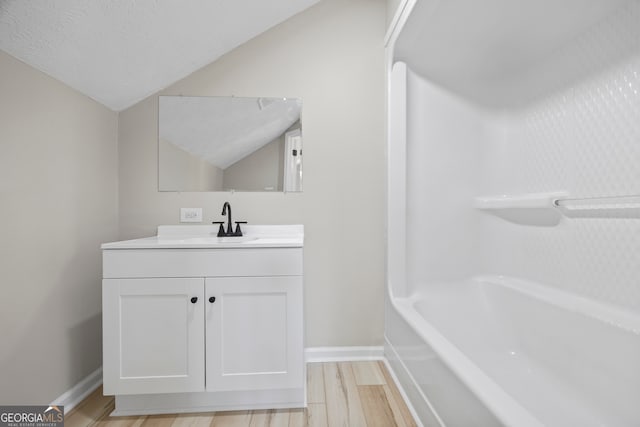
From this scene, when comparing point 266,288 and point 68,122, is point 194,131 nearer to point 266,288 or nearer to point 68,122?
point 68,122

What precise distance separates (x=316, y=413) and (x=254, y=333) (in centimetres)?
49

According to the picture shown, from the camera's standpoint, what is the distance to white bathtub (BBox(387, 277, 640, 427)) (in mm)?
1055

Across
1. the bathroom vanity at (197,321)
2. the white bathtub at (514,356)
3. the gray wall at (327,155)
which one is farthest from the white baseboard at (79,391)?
the white bathtub at (514,356)

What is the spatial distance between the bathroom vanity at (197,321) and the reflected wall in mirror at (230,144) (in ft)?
2.12

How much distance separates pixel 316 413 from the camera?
1511 millimetres

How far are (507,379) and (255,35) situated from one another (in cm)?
239

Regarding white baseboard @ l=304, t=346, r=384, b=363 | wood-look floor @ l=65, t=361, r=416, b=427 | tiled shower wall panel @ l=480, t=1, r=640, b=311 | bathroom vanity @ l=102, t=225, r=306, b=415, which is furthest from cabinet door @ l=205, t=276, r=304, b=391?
tiled shower wall panel @ l=480, t=1, r=640, b=311

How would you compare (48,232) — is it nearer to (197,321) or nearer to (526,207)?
(197,321)

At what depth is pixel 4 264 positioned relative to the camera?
1235 millimetres

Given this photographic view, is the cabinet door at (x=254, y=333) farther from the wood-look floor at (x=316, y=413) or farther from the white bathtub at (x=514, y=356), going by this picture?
the white bathtub at (x=514, y=356)

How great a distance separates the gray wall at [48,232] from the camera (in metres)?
1.25

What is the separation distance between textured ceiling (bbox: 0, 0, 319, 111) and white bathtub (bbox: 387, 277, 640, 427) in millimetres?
1876

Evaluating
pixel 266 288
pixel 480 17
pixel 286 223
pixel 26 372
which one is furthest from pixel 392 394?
pixel 480 17

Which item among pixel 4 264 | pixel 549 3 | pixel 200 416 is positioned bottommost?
pixel 200 416
